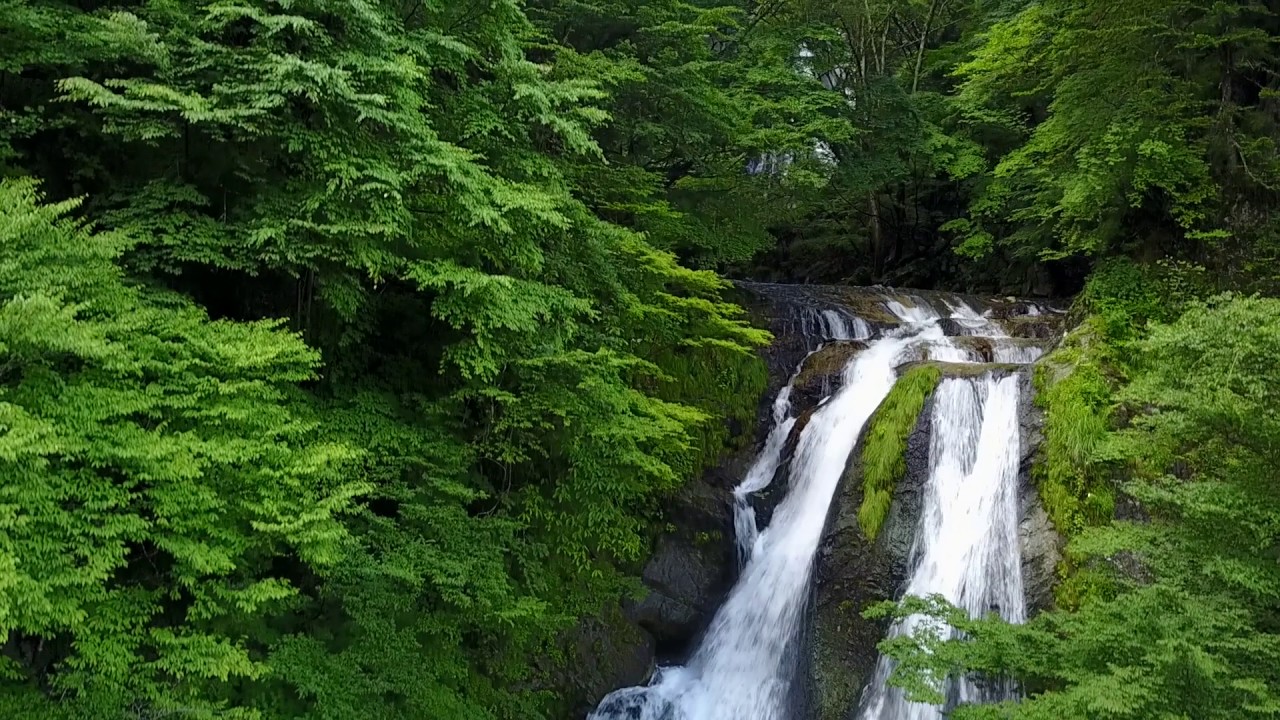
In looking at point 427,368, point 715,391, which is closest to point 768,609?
point 715,391

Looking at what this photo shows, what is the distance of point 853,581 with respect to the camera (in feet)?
24.2

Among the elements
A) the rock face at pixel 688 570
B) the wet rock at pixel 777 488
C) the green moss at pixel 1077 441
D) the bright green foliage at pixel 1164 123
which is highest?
the bright green foliage at pixel 1164 123

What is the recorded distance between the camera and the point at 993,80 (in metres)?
11.5

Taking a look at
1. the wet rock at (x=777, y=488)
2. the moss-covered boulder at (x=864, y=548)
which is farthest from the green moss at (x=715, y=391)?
the moss-covered boulder at (x=864, y=548)

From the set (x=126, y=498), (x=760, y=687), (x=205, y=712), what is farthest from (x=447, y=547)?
(x=760, y=687)

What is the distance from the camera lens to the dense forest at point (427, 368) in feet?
11.9

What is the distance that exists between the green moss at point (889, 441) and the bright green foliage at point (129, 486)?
5.41 m

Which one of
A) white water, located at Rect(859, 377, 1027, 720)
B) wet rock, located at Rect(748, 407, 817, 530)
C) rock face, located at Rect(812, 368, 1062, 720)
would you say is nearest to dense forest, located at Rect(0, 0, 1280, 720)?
rock face, located at Rect(812, 368, 1062, 720)

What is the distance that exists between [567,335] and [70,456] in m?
3.34

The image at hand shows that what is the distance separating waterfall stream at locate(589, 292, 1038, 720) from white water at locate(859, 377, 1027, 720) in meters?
0.01

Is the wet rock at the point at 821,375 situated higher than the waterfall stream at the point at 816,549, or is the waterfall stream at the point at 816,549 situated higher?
the wet rock at the point at 821,375

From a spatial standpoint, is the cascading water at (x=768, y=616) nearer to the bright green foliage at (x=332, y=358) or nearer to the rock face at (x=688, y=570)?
the rock face at (x=688, y=570)

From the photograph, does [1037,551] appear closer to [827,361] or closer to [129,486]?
[827,361]

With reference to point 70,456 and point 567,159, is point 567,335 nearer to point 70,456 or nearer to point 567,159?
point 567,159
